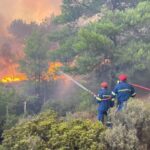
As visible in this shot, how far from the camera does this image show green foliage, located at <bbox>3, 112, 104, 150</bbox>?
404 inches

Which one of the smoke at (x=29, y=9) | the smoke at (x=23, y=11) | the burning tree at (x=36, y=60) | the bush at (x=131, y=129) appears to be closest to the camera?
the bush at (x=131, y=129)

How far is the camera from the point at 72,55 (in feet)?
91.1

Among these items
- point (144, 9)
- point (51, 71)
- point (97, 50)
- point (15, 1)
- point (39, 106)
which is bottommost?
point (39, 106)

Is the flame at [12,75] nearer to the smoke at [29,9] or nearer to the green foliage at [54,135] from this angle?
the smoke at [29,9]

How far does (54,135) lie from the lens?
34.7ft

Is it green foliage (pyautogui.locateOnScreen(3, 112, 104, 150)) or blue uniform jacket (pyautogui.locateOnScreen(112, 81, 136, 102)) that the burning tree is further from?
green foliage (pyautogui.locateOnScreen(3, 112, 104, 150))

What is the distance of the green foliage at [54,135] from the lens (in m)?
10.2

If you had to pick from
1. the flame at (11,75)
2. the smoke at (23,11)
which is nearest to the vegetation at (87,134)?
the flame at (11,75)

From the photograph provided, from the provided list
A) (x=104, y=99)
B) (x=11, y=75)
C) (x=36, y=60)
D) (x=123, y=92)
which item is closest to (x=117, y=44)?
(x=36, y=60)

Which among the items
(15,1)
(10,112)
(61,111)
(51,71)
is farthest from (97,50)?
(15,1)

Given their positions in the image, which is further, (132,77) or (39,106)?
(39,106)

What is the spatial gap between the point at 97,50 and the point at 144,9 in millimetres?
4309

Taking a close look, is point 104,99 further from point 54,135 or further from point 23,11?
point 23,11

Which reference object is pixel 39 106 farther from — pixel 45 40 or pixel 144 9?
pixel 144 9
